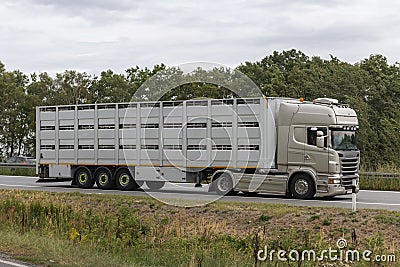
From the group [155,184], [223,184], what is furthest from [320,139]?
[155,184]

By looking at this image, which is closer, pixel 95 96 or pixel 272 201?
pixel 272 201

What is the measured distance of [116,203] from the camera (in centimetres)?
2066

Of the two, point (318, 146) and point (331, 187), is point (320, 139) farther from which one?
Result: point (331, 187)

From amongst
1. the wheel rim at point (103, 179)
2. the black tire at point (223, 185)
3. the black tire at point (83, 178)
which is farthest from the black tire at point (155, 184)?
the black tire at point (223, 185)

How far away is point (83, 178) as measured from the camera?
91.3ft

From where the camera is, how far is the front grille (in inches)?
865

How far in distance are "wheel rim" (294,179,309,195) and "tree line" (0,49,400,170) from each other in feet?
12.6

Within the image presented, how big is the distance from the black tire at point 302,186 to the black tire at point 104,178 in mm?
8123

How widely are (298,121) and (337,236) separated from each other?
7.67m

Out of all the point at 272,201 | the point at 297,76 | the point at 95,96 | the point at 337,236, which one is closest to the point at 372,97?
the point at 297,76

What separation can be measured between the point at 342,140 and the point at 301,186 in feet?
6.91

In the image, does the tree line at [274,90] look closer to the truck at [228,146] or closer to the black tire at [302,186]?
the truck at [228,146]

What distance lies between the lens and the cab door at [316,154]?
2183 cm

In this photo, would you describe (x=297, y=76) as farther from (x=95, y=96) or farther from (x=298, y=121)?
(x=298, y=121)
